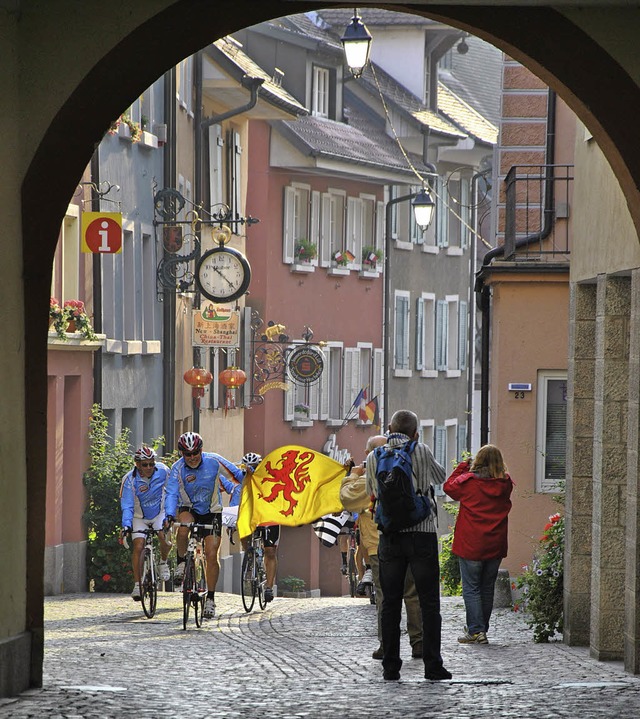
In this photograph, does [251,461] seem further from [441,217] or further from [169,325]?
[441,217]

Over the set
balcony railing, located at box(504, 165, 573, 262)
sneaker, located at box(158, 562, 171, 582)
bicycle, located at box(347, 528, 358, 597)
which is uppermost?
balcony railing, located at box(504, 165, 573, 262)

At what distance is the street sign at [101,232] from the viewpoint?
25094 mm

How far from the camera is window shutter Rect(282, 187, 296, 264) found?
142ft

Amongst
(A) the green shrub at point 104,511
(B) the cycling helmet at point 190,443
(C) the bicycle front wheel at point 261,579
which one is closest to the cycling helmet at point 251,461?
(C) the bicycle front wheel at point 261,579

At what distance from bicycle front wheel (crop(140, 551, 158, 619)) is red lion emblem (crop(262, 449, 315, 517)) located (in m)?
1.28

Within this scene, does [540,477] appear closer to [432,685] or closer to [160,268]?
[432,685]

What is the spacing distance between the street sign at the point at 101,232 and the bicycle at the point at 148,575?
22.1ft

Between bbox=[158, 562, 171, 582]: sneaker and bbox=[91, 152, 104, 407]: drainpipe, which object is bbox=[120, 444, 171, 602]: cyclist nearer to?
bbox=[158, 562, 171, 582]: sneaker

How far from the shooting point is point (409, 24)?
163 ft

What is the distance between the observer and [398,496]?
12.1 meters

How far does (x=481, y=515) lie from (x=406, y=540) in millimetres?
3797

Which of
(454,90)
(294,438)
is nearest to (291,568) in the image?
(294,438)

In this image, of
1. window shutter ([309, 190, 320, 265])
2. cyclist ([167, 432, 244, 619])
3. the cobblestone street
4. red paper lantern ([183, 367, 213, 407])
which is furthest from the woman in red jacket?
window shutter ([309, 190, 320, 265])

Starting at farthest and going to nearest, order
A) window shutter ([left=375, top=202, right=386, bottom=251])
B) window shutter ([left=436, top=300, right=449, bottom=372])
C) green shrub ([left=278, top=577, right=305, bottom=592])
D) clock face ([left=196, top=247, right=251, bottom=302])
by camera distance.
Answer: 1. window shutter ([left=436, top=300, right=449, bottom=372])
2. window shutter ([left=375, top=202, right=386, bottom=251])
3. green shrub ([left=278, top=577, right=305, bottom=592])
4. clock face ([left=196, top=247, right=251, bottom=302])
